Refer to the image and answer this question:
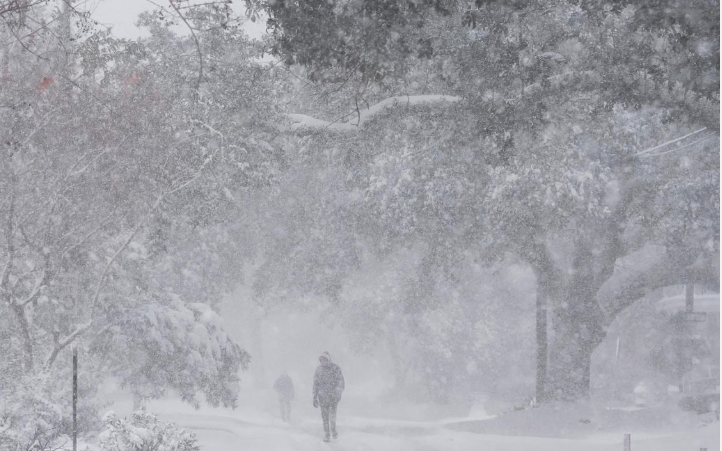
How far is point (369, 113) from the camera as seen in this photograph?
11.5m

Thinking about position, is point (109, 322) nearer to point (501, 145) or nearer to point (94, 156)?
point (94, 156)

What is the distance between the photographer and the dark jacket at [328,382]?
41.7 ft

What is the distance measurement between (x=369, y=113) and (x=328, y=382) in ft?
13.5

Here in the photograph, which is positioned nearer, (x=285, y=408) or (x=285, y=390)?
(x=285, y=390)

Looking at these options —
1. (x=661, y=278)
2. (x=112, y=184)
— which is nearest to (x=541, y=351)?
(x=661, y=278)

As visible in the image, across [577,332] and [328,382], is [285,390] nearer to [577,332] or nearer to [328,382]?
[577,332]

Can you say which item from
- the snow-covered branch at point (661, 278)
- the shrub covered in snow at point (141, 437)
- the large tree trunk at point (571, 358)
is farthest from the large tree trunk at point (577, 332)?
the shrub covered in snow at point (141, 437)

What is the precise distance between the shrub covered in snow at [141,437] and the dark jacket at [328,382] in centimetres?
534

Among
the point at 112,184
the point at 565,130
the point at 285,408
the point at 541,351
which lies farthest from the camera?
the point at 285,408

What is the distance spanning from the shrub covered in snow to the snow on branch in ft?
15.0

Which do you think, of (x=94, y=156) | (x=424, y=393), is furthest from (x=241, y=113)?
(x=424, y=393)

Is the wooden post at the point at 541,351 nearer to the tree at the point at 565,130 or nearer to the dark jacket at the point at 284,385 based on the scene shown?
the tree at the point at 565,130

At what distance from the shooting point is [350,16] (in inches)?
260

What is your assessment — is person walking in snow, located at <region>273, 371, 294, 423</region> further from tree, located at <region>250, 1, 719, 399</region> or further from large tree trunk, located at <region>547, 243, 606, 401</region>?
large tree trunk, located at <region>547, 243, 606, 401</region>
